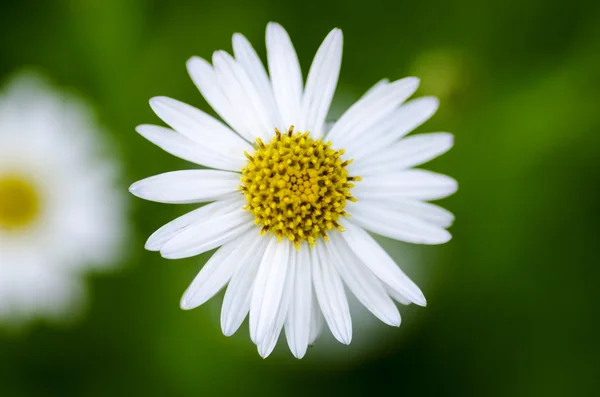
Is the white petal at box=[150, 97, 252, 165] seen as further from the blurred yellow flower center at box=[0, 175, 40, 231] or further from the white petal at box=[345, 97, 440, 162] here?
the blurred yellow flower center at box=[0, 175, 40, 231]

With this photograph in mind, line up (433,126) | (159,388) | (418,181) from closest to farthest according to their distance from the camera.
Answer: (418,181), (433,126), (159,388)

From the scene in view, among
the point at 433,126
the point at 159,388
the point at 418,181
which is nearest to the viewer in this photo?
the point at 418,181

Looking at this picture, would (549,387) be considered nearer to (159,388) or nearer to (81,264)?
(159,388)

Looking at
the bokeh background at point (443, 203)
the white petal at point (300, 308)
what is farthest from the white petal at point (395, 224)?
the bokeh background at point (443, 203)

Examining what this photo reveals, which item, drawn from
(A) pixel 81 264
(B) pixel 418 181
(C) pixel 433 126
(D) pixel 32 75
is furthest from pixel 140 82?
(B) pixel 418 181

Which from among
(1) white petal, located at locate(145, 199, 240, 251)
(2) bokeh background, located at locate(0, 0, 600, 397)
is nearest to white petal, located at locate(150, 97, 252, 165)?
(1) white petal, located at locate(145, 199, 240, 251)

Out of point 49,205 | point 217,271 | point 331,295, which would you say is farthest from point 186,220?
point 49,205
